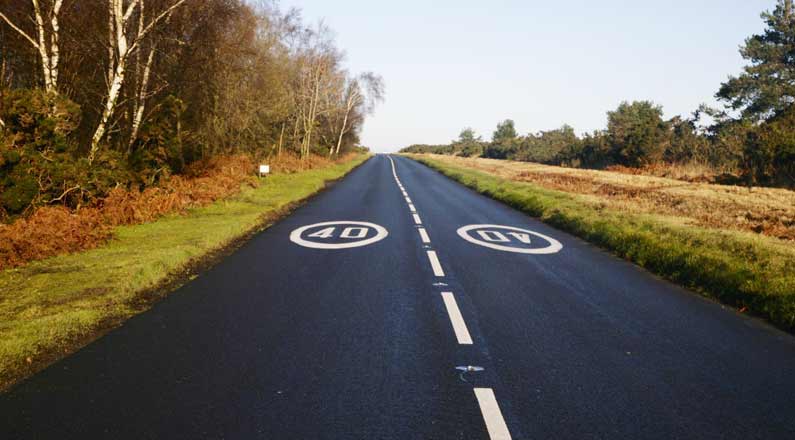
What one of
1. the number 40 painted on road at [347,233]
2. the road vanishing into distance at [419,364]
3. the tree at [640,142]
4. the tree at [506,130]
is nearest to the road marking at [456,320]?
the road vanishing into distance at [419,364]

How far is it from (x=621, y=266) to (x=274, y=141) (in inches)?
1124

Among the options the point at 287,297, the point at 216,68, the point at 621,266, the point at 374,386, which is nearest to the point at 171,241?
the point at 287,297

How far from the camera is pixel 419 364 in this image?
3.79m

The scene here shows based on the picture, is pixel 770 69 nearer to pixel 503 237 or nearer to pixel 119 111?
pixel 503 237

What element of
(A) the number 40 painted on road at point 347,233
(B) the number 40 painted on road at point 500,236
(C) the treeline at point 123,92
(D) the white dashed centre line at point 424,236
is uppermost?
(C) the treeline at point 123,92

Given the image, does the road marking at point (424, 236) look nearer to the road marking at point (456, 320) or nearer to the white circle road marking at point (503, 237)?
the white circle road marking at point (503, 237)

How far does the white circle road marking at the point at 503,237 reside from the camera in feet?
27.8

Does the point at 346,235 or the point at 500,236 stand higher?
the point at 500,236

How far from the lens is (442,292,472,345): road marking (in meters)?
4.32

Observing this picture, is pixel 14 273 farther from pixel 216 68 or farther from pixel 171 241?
pixel 216 68

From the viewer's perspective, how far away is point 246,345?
4102 millimetres

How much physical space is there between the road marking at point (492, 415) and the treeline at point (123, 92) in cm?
891

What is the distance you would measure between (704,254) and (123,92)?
660 inches

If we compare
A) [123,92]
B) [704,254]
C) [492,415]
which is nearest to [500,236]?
[704,254]
